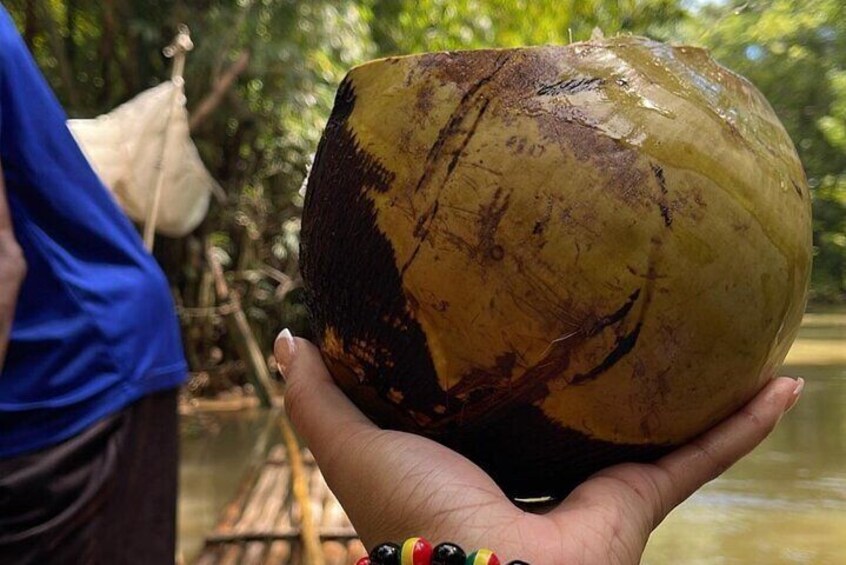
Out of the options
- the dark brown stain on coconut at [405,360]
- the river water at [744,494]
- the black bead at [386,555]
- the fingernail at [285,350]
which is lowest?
the river water at [744,494]

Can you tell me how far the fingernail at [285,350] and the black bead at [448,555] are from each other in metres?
0.33

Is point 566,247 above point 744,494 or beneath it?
above

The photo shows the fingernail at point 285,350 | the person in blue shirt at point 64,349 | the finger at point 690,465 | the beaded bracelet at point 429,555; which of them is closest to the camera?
the beaded bracelet at point 429,555

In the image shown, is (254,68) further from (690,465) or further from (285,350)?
(690,465)

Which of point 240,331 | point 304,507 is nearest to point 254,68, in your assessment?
point 240,331

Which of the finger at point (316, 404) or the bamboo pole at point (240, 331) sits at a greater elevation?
the finger at point (316, 404)

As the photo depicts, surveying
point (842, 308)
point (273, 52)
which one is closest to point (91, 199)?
point (273, 52)

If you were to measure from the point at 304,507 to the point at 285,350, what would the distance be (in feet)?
8.62

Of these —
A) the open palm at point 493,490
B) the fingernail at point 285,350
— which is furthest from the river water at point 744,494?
the open palm at point 493,490

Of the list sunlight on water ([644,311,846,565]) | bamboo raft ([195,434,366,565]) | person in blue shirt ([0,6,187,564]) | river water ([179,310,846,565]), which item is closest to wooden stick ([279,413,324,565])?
bamboo raft ([195,434,366,565])

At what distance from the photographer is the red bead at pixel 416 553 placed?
2.51 ft

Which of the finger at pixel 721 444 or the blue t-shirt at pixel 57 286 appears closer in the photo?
the finger at pixel 721 444

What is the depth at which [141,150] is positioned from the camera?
355 cm

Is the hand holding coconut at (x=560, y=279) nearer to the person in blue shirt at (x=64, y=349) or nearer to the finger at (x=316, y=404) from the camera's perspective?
the finger at (x=316, y=404)
